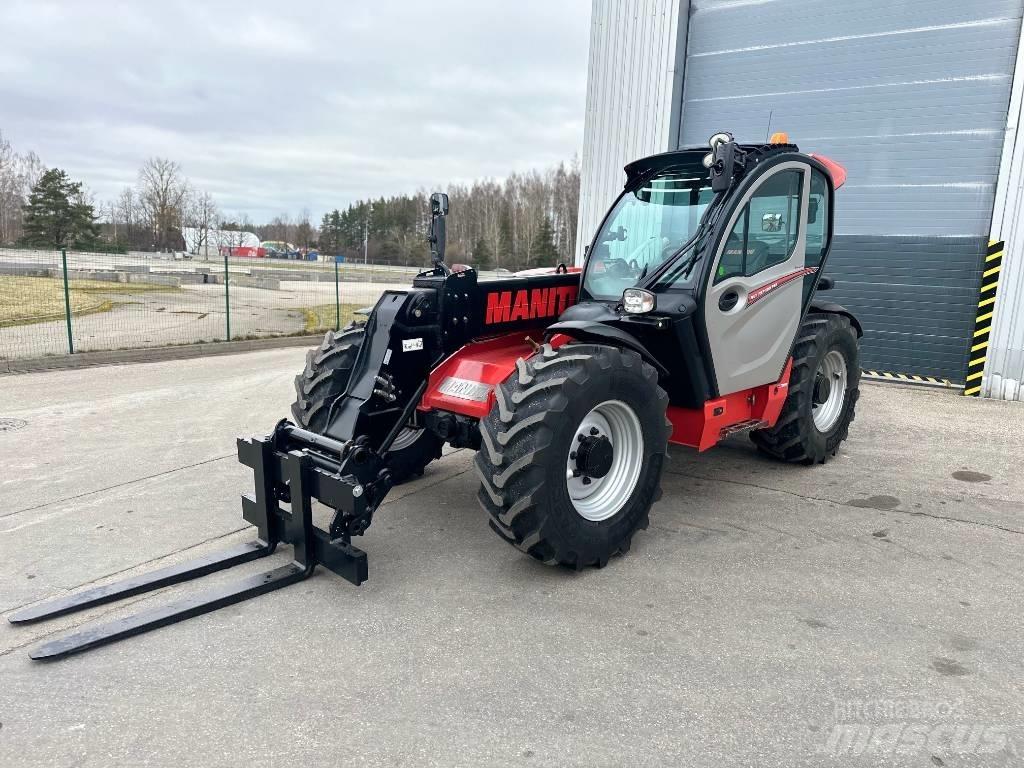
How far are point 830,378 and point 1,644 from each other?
623cm

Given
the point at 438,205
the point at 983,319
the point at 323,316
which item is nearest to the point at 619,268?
the point at 438,205

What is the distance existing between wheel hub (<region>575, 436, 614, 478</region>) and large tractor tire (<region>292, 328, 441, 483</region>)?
1.03m

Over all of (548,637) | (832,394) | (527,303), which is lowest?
(548,637)

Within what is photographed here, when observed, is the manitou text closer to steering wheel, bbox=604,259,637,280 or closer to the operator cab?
the operator cab

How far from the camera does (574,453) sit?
155 inches

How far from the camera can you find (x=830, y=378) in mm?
6387

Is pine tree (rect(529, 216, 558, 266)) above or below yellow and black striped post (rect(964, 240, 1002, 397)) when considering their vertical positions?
above

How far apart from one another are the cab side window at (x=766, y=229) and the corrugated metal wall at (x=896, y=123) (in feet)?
19.4

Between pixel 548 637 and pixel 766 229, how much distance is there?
10.2ft

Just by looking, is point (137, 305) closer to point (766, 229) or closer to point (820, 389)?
point (820, 389)

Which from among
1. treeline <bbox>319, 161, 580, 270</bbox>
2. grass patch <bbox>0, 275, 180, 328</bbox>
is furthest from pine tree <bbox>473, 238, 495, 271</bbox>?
grass patch <bbox>0, 275, 180, 328</bbox>

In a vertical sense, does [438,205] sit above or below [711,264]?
above

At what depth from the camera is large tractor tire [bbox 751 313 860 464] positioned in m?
5.71

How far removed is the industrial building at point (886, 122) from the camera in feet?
29.7
